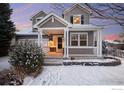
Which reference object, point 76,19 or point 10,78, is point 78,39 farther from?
point 10,78

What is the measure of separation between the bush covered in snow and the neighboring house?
0.80 ft

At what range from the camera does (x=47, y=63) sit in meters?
5.41

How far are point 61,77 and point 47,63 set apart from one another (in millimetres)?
617

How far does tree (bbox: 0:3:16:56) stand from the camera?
4.83 m

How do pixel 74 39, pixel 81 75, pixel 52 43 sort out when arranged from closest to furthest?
1. pixel 81 75
2. pixel 52 43
3. pixel 74 39

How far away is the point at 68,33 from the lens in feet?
20.3

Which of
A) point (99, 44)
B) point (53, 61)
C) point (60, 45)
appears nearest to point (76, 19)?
point (60, 45)

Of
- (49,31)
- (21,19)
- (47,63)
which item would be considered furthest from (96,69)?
(21,19)

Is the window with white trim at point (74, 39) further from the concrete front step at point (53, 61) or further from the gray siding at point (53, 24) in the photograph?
the concrete front step at point (53, 61)

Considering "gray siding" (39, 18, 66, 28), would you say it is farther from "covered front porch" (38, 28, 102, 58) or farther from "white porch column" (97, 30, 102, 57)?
"white porch column" (97, 30, 102, 57)

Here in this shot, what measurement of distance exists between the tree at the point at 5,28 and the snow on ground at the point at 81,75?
32.7 inches

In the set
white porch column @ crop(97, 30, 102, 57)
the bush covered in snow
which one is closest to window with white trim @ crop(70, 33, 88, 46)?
white porch column @ crop(97, 30, 102, 57)

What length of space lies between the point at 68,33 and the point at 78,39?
1.49 ft

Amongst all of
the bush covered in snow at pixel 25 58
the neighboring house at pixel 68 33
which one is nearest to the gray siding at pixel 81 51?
the neighboring house at pixel 68 33
